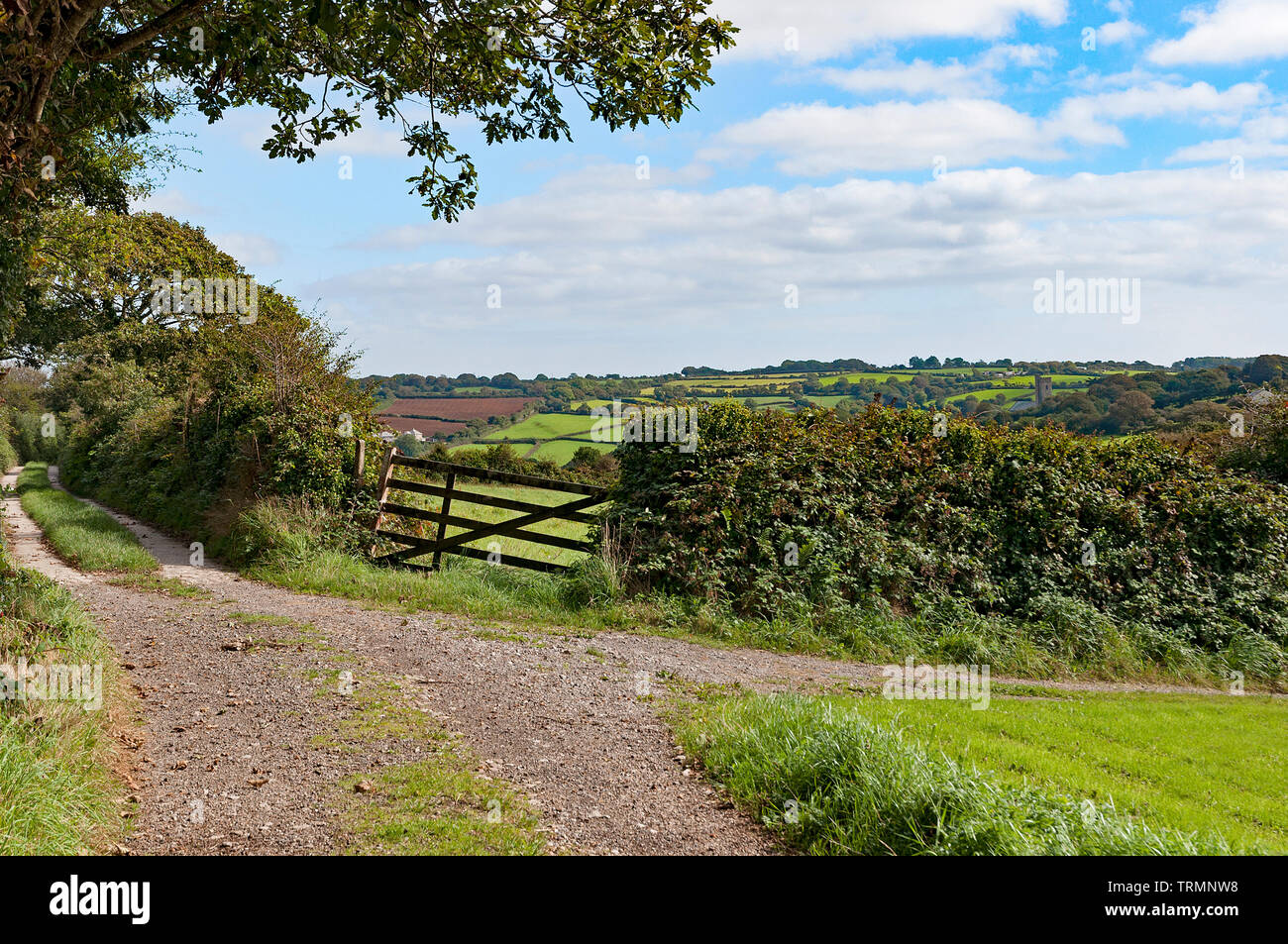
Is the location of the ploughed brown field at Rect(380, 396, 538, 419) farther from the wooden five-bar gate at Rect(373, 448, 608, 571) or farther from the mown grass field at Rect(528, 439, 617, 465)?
the wooden five-bar gate at Rect(373, 448, 608, 571)

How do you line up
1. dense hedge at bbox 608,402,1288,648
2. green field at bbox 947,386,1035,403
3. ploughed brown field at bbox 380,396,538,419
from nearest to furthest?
dense hedge at bbox 608,402,1288,648 → green field at bbox 947,386,1035,403 → ploughed brown field at bbox 380,396,538,419

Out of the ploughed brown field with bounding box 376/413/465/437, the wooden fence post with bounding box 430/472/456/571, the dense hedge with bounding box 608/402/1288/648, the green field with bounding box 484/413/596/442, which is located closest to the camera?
the dense hedge with bounding box 608/402/1288/648

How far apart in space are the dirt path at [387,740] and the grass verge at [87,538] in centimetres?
112

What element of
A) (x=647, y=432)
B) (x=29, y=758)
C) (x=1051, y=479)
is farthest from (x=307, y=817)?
(x=1051, y=479)

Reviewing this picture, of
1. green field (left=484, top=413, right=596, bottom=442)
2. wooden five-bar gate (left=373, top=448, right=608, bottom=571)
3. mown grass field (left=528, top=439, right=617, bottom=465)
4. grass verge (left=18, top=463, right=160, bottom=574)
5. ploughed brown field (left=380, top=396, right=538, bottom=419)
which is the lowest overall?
grass verge (left=18, top=463, right=160, bottom=574)

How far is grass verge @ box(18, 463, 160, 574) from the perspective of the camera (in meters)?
11.8

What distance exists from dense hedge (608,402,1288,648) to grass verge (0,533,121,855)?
615 centimetres

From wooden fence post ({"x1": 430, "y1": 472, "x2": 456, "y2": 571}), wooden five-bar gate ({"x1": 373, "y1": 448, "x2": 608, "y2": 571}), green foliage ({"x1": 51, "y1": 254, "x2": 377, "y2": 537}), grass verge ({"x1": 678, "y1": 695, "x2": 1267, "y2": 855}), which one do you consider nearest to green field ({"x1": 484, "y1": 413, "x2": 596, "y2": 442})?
green foliage ({"x1": 51, "y1": 254, "x2": 377, "y2": 537})

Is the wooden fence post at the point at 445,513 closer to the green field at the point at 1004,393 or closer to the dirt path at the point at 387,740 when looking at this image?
the dirt path at the point at 387,740

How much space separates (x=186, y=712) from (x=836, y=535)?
780 cm

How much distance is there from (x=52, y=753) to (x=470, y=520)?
8257 millimetres

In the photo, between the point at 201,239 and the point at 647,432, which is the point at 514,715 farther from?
the point at 201,239

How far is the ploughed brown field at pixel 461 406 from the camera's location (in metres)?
34.3

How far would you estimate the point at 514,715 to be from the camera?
253 inches
